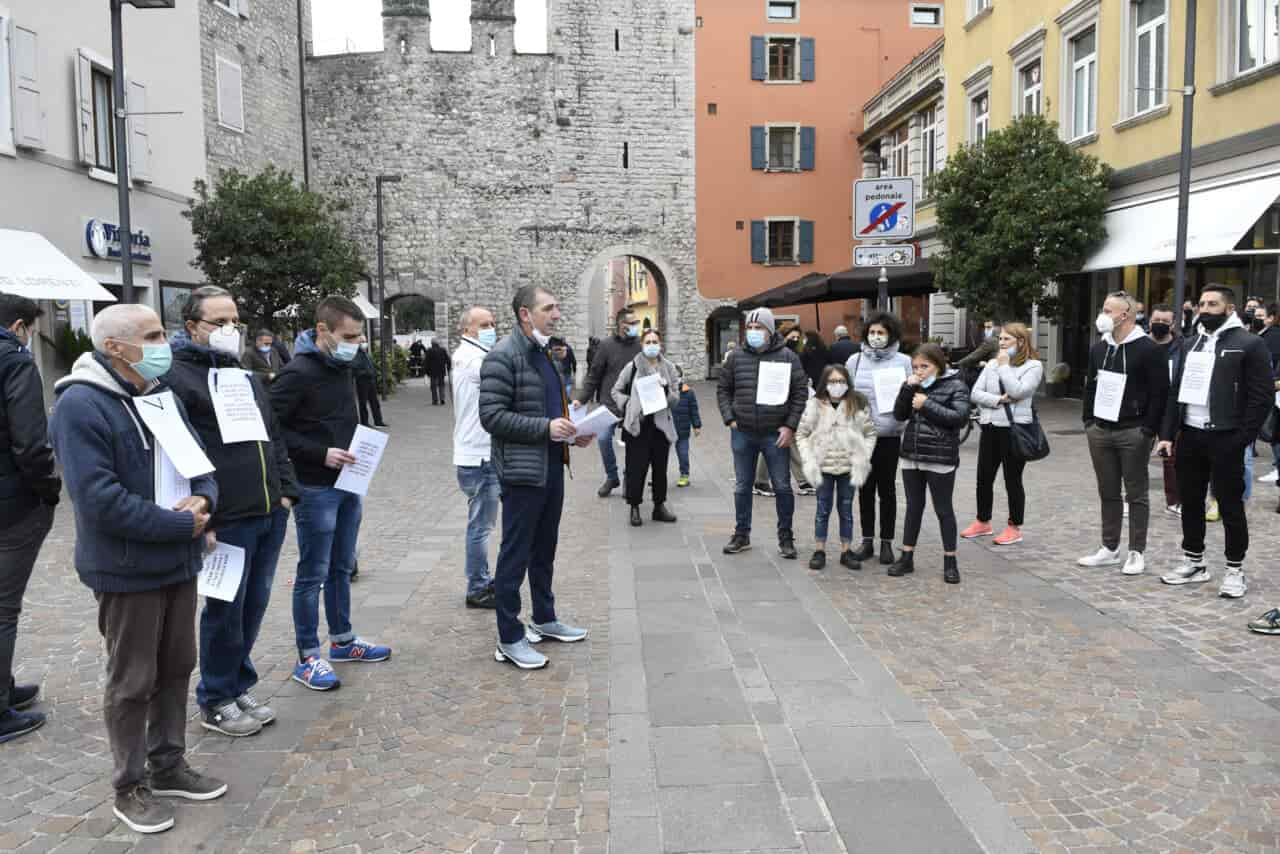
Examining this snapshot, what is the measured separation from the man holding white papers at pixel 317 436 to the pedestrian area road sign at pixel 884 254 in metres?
4.95

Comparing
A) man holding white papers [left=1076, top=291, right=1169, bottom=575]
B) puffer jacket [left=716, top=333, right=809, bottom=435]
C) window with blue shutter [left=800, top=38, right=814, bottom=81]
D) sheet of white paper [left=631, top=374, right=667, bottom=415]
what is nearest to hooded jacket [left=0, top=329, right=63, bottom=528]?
puffer jacket [left=716, top=333, right=809, bottom=435]

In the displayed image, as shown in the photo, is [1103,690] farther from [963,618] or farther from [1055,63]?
[1055,63]

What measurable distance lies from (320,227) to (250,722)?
699 inches

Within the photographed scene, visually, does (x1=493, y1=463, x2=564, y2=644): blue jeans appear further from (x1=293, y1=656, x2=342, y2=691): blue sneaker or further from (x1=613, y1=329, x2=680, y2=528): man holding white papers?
(x1=613, y1=329, x2=680, y2=528): man holding white papers

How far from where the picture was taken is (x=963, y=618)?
579 cm

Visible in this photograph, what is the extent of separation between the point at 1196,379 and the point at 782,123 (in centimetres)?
2862

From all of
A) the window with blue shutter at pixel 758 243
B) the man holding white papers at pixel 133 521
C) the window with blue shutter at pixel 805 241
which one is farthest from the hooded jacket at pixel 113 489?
the window with blue shutter at pixel 805 241

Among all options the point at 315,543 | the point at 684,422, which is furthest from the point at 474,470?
the point at 684,422

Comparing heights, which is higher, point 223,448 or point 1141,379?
point 1141,379

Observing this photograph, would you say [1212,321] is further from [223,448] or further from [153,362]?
[153,362]

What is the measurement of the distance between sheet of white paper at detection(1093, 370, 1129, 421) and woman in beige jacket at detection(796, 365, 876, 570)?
59.4 inches

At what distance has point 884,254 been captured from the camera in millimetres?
8469

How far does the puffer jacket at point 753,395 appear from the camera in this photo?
7301mm

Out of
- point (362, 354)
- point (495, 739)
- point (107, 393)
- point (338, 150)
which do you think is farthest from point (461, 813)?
point (338, 150)
